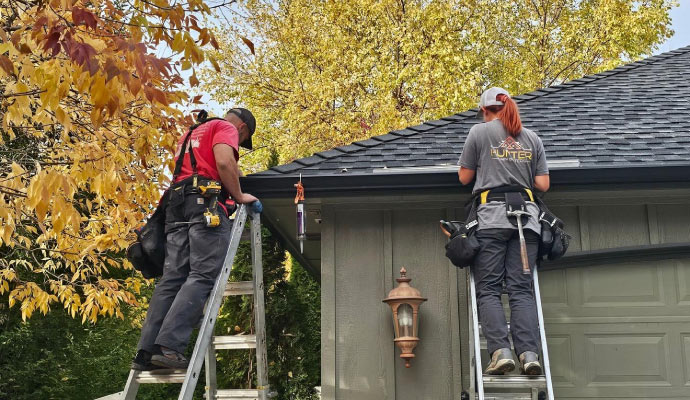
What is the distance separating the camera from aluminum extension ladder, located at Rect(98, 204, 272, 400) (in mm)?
3955

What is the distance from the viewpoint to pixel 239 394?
4832mm

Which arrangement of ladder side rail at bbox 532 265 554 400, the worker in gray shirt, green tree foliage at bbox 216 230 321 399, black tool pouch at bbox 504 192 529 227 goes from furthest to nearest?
green tree foliage at bbox 216 230 321 399 < black tool pouch at bbox 504 192 529 227 < the worker in gray shirt < ladder side rail at bbox 532 265 554 400

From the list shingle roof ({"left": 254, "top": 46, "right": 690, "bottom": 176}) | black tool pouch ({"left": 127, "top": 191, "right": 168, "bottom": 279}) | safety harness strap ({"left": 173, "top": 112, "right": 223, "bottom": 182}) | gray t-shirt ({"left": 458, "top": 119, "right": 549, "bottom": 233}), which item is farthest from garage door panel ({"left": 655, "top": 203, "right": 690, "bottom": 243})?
black tool pouch ({"left": 127, "top": 191, "right": 168, "bottom": 279})

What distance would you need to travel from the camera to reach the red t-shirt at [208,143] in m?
4.55

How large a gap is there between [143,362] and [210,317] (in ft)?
1.47

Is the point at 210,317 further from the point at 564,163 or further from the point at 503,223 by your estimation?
the point at 564,163

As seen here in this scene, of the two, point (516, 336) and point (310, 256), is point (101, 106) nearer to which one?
point (516, 336)

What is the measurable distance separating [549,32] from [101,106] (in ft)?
55.9

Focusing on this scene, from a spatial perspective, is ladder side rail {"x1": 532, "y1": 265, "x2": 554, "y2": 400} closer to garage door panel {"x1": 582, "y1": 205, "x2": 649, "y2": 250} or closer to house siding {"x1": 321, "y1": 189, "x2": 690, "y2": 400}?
house siding {"x1": 321, "y1": 189, "x2": 690, "y2": 400}

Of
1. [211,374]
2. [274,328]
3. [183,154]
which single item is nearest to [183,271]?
[183,154]

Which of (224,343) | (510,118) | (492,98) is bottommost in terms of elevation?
(224,343)

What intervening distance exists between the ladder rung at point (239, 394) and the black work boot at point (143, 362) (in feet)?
2.73

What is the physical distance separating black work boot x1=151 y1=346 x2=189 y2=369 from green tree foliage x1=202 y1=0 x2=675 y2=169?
1365 cm

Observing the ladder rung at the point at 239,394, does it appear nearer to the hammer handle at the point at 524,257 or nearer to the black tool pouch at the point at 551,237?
the hammer handle at the point at 524,257
